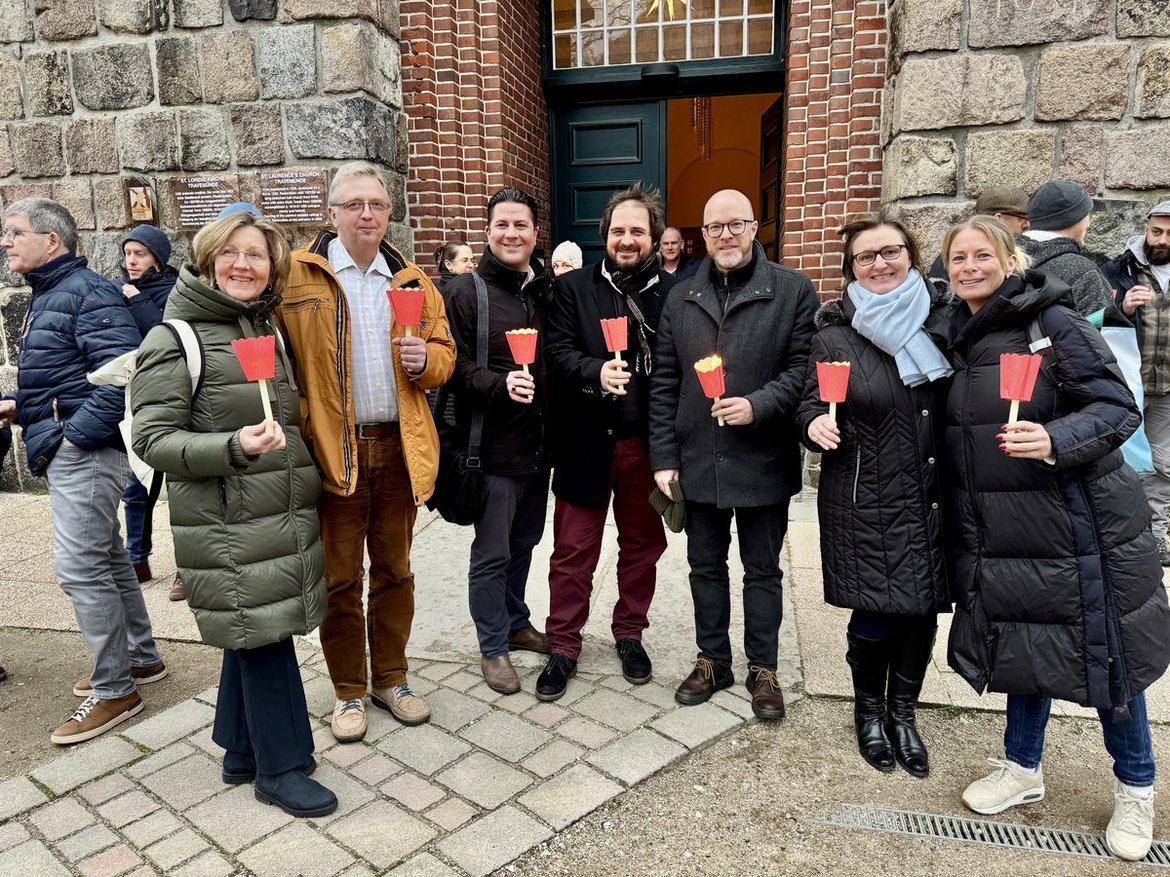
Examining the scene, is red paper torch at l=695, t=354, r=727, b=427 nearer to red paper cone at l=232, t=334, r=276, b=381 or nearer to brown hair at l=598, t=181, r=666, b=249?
brown hair at l=598, t=181, r=666, b=249

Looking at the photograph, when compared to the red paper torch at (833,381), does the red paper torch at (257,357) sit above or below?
above

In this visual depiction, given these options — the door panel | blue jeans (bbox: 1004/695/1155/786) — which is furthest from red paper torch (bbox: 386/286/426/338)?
the door panel

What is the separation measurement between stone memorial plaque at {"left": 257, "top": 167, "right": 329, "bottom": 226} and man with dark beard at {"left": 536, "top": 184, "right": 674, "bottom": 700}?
3.24 metres

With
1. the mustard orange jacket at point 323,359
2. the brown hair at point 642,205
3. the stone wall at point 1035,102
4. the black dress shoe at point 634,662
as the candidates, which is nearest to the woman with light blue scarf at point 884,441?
the brown hair at point 642,205

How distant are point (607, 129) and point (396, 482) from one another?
5565 mm

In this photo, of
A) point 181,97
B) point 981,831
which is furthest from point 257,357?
point 181,97

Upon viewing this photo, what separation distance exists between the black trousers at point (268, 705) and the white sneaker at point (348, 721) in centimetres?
32

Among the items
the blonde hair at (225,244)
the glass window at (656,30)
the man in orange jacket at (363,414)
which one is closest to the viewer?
the blonde hair at (225,244)

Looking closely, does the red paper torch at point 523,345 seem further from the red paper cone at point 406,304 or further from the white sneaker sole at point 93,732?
the white sneaker sole at point 93,732

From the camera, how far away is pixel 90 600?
3342 mm

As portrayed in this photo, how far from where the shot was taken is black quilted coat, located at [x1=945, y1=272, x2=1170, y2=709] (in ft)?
7.87

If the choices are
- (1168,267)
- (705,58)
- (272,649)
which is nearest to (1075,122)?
(1168,267)

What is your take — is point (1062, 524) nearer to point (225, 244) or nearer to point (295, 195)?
point (225, 244)

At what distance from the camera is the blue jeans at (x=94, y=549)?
3.32 m
